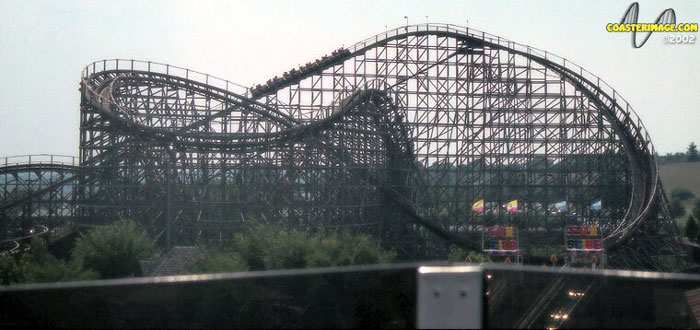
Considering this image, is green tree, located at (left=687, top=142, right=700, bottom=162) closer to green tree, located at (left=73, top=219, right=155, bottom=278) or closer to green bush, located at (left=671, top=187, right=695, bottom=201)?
green bush, located at (left=671, top=187, right=695, bottom=201)

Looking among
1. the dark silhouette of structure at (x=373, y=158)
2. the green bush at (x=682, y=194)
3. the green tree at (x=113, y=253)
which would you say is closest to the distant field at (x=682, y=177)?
the green bush at (x=682, y=194)

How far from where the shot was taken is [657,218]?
2453 cm

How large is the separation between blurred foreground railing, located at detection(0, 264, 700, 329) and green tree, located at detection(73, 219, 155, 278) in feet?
40.8

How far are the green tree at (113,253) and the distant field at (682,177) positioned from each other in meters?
48.0

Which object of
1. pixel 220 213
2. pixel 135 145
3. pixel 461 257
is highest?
pixel 135 145

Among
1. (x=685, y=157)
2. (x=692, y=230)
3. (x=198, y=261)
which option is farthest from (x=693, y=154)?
(x=198, y=261)

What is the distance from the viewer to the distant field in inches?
2308

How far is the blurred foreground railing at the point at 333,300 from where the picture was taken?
3.02 meters

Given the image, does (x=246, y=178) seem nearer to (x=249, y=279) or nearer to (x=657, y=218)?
(x=657, y=218)

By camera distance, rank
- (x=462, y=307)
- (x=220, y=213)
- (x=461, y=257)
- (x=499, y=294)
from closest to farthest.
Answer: (x=462, y=307)
(x=499, y=294)
(x=220, y=213)
(x=461, y=257)

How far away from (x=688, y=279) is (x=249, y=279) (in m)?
1.84

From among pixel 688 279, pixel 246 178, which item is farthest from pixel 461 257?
pixel 688 279

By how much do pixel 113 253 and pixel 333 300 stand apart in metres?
13.2

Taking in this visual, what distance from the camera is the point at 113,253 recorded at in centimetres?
1532
